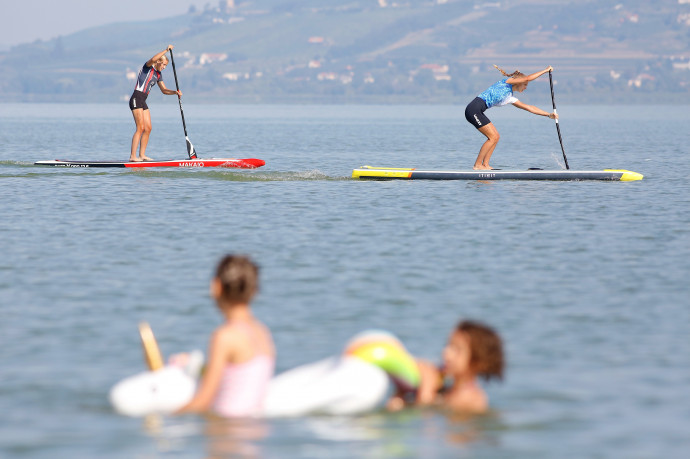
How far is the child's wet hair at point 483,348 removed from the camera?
7781 mm

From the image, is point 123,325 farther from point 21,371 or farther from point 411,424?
point 411,424

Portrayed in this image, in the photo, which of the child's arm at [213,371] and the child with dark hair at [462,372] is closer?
the child's arm at [213,371]

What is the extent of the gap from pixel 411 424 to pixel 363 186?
1714 cm

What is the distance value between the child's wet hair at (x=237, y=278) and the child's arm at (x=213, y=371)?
262 millimetres

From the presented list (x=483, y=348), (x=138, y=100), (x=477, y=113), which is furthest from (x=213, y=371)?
(x=138, y=100)

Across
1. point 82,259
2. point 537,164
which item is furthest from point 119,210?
point 537,164

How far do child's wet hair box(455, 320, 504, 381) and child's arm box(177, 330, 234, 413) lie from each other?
5.30 feet

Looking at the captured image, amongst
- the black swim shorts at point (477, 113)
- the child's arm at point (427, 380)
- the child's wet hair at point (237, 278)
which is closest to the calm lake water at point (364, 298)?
the child's arm at point (427, 380)

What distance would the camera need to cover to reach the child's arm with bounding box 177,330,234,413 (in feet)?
24.6

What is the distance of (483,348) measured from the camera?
7773mm

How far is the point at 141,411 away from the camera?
320 inches

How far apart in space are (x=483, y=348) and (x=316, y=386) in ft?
4.06

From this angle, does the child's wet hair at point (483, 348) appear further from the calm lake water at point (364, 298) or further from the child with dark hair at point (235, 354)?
the child with dark hair at point (235, 354)

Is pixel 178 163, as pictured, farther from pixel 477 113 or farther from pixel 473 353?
pixel 473 353
